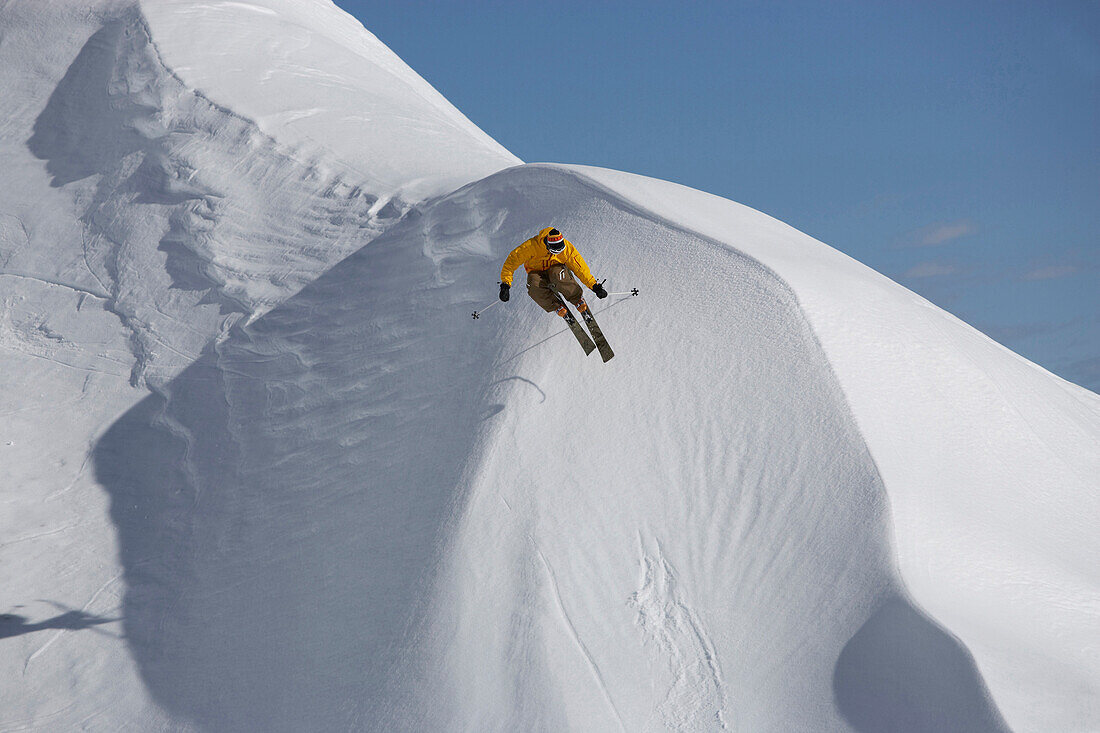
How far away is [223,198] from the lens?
46.0 ft

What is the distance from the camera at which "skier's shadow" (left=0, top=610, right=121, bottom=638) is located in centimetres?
1024

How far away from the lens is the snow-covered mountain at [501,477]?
26.4 ft

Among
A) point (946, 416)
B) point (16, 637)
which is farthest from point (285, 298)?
point (946, 416)

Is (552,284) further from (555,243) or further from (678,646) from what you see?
(678,646)

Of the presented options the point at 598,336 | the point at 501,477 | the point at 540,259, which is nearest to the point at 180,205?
the point at 501,477

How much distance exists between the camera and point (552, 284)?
340 inches

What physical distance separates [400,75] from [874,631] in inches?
695

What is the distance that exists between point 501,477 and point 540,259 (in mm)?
2228

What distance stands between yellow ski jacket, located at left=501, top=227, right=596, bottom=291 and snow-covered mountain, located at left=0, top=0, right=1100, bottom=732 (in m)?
1.36

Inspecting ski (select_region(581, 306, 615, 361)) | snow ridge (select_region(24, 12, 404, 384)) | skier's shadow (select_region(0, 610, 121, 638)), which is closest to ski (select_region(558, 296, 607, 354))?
ski (select_region(581, 306, 615, 361))

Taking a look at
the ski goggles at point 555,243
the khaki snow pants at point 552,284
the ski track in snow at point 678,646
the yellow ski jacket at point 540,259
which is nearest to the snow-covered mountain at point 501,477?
the ski track in snow at point 678,646

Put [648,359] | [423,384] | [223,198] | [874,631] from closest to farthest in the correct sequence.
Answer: [874,631] → [648,359] → [423,384] → [223,198]

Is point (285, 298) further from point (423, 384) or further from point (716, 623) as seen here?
point (716, 623)

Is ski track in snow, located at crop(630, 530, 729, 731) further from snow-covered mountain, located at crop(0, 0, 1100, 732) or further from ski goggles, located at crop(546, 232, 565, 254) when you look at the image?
ski goggles, located at crop(546, 232, 565, 254)
